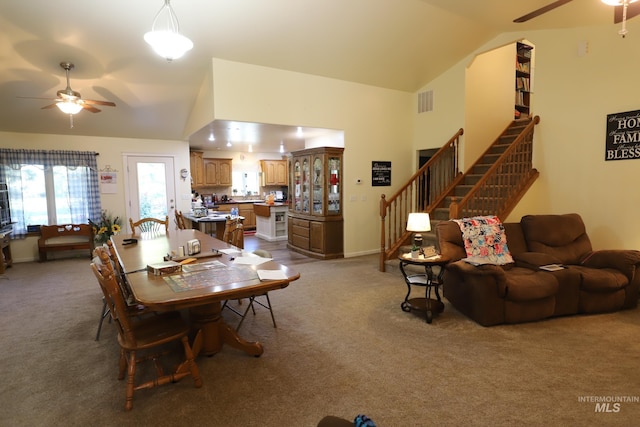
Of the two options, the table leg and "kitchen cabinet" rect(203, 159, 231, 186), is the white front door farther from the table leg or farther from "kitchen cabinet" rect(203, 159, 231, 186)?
the table leg

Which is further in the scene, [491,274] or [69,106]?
[69,106]

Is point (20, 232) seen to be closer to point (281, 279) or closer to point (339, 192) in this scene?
point (339, 192)

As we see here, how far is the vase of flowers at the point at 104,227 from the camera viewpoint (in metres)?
5.92

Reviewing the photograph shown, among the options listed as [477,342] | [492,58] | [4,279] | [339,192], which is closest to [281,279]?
[477,342]

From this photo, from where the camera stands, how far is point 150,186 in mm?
7105

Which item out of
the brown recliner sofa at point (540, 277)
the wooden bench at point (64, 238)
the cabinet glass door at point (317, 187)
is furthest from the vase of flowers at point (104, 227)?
the brown recliner sofa at point (540, 277)

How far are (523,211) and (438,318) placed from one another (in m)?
2.55

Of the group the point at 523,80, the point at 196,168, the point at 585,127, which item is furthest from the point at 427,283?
the point at 196,168

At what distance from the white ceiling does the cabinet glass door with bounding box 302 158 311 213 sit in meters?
0.72

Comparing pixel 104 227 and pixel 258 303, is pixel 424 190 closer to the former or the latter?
pixel 258 303

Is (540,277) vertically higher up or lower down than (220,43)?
lower down

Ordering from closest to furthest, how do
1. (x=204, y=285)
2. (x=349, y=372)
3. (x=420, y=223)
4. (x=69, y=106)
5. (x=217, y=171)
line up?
1. (x=204, y=285)
2. (x=349, y=372)
3. (x=420, y=223)
4. (x=69, y=106)
5. (x=217, y=171)

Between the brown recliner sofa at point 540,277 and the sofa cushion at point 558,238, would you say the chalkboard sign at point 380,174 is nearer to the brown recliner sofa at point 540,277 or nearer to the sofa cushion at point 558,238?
the brown recliner sofa at point 540,277

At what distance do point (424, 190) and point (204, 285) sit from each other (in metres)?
A: 5.09
